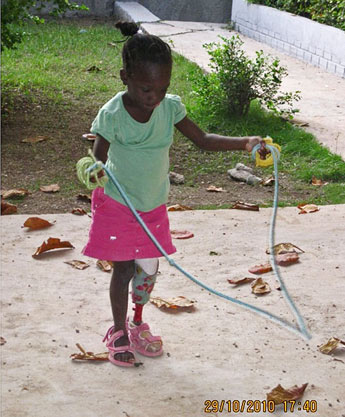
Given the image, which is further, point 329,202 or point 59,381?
point 329,202

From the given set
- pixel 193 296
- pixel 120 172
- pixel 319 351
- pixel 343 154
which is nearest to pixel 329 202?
pixel 343 154

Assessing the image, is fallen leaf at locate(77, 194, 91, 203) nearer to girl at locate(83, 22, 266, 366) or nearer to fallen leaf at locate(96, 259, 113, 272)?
fallen leaf at locate(96, 259, 113, 272)

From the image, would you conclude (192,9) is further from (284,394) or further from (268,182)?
(284,394)

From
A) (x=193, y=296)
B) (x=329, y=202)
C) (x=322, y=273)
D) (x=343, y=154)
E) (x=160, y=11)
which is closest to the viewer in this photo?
(x=193, y=296)

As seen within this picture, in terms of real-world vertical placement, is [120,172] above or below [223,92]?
above

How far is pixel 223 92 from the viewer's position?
22.1 feet

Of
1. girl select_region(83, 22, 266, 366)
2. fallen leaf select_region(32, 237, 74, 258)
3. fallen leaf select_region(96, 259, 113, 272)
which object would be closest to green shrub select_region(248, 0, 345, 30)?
fallen leaf select_region(32, 237, 74, 258)

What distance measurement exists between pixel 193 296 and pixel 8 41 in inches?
143

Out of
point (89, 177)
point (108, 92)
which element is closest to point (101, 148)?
point (89, 177)

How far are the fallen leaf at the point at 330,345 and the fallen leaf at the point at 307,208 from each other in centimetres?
170

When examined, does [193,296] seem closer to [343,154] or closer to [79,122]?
[343,154]

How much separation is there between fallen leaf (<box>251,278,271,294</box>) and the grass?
4.63ft

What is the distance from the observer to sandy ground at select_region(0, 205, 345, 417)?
2703 mm

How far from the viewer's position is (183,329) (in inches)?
129
